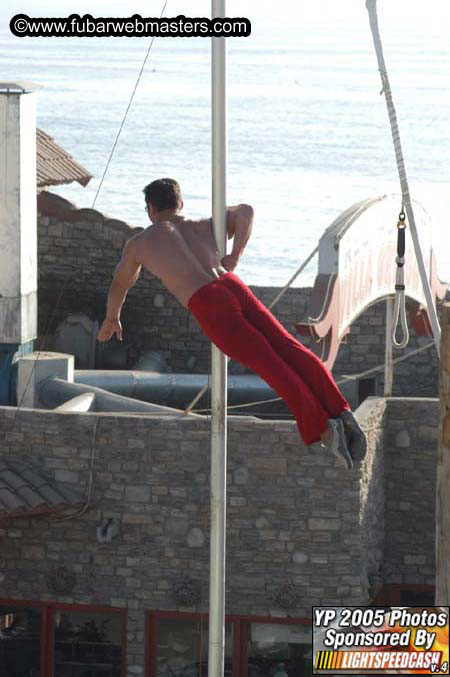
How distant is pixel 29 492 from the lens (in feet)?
62.8

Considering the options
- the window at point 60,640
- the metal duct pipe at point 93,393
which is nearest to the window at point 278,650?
the window at point 60,640

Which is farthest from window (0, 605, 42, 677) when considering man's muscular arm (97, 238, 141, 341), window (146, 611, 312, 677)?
man's muscular arm (97, 238, 141, 341)

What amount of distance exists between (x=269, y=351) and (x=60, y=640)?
7.67 metres

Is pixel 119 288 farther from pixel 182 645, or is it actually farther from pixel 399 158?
pixel 399 158

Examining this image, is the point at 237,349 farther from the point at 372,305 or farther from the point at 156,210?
the point at 372,305

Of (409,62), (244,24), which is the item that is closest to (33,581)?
(244,24)

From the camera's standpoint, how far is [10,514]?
19078 mm

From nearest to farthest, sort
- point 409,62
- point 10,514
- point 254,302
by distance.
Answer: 1. point 254,302
2. point 10,514
3. point 409,62

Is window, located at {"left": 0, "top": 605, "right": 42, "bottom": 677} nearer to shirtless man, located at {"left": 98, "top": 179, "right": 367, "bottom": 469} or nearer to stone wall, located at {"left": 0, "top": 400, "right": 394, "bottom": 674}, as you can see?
stone wall, located at {"left": 0, "top": 400, "right": 394, "bottom": 674}

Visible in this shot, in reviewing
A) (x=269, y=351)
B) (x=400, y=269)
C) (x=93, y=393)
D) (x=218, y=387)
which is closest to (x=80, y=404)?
(x=93, y=393)

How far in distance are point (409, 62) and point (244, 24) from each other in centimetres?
10637

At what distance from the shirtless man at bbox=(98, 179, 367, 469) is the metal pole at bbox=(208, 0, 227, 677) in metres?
0.17

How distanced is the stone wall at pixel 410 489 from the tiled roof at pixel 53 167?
858 cm

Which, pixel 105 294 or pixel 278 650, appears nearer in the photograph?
Answer: pixel 278 650
